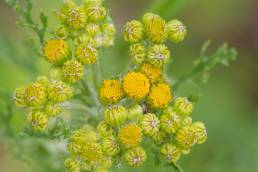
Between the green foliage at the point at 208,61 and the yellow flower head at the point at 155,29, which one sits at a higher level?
the yellow flower head at the point at 155,29

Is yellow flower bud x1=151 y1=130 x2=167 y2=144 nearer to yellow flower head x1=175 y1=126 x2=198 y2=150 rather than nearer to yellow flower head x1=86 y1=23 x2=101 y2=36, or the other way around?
yellow flower head x1=175 y1=126 x2=198 y2=150

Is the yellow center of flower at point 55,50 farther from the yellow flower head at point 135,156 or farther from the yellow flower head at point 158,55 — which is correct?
the yellow flower head at point 135,156

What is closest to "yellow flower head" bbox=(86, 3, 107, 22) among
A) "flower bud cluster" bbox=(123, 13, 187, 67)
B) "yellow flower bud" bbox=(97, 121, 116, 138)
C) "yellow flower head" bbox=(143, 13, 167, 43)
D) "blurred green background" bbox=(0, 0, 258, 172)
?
"flower bud cluster" bbox=(123, 13, 187, 67)

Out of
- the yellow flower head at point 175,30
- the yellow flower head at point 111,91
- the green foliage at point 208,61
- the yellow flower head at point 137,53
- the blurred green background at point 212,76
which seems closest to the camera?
the yellow flower head at point 111,91

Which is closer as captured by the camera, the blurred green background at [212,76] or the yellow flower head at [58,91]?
the yellow flower head at [58,91]

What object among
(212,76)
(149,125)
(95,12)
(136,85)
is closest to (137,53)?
(136,85)

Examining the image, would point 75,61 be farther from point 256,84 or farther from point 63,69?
point 256,84

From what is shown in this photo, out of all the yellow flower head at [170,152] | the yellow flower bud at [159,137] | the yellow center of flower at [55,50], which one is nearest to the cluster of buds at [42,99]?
the yellow center of flower at [55,50]

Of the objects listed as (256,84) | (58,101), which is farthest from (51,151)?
(256,84)
